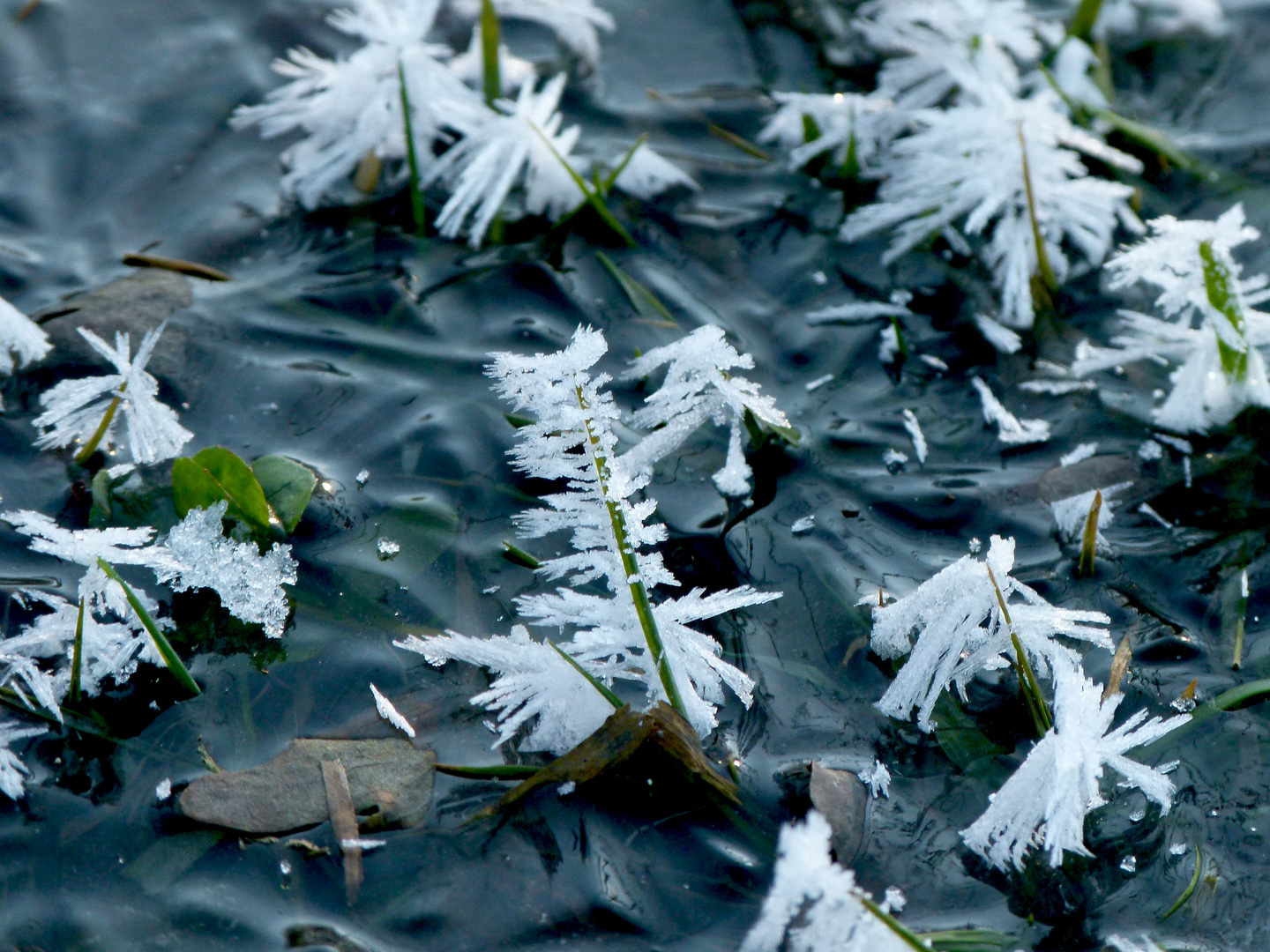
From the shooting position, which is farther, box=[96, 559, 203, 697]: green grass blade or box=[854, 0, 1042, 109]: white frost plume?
box=[854, 0, 1042, 109]: white frost plume

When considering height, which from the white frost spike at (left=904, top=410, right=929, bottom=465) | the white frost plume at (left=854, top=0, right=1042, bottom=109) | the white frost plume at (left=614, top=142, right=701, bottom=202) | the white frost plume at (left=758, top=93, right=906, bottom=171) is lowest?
the white frost spike at (left=904, top=410, right=929, bottom=465)

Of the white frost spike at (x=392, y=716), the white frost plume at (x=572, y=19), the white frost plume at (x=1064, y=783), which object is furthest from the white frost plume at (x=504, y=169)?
the white frost plume at (x=1064, y=783)

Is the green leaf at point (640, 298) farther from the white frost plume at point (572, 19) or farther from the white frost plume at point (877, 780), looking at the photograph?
the white frost plume at point (877, 780)

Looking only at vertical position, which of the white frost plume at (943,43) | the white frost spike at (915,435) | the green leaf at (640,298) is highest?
the white frost plume at (943,43)

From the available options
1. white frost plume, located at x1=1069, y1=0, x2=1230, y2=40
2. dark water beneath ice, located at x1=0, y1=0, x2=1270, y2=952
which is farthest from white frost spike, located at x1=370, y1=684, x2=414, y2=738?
white frost plume, located at x1=1069, y1=0, x2=1230, y2=40

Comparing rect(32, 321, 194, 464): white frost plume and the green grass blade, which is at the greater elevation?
rect(32, 321, 194, 464): white frost plume

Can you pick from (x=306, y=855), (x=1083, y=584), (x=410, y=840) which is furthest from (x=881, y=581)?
(x=306, y=855)

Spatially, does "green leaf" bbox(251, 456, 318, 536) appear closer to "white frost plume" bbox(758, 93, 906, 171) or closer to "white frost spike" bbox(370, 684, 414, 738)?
"white frost spike" bbox(370, 684, 414, 738)
